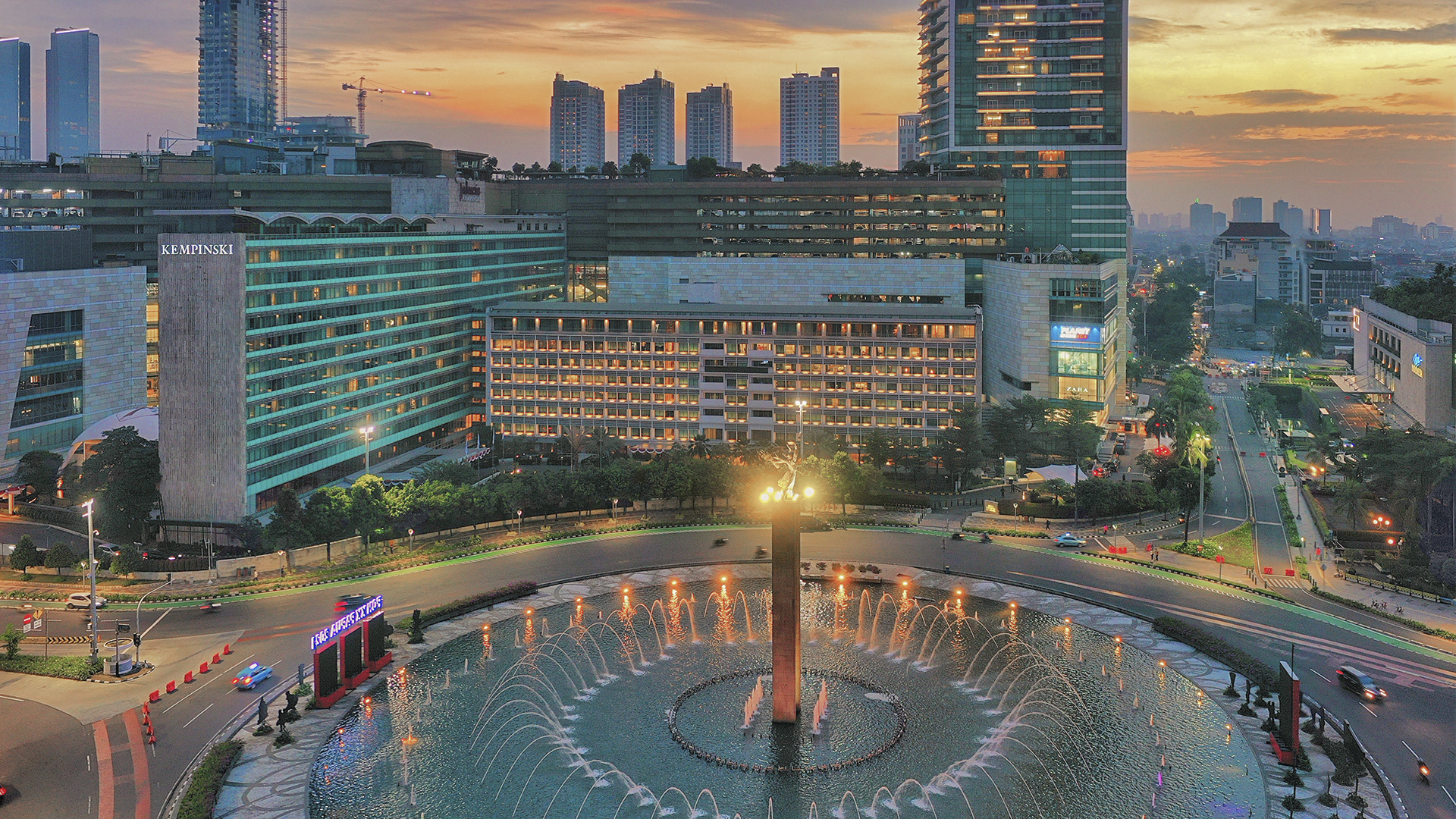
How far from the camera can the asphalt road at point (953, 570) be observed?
68812 mm

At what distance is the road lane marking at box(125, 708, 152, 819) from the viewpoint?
6075 cm

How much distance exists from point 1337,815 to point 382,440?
4717 inches

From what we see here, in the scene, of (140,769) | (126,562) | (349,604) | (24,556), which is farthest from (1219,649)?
(24,556)

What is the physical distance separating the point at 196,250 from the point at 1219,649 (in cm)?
10392

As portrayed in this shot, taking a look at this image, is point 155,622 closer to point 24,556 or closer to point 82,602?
point 82,602

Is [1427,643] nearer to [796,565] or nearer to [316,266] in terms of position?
[796,565]

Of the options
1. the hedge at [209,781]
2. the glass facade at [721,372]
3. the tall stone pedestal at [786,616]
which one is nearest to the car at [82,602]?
the hedge at [209,781]

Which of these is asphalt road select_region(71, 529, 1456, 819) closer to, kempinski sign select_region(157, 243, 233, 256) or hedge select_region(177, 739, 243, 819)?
hedge select_region(177, 739, 243, 819)

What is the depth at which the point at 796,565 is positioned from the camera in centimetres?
7106

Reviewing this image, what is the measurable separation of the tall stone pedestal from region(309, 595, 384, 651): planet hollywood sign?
28.6m

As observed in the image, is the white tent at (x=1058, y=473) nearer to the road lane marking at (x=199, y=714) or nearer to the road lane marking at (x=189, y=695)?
the road lane marking at (x=189, y=695)

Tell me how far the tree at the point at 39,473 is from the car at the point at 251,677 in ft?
227

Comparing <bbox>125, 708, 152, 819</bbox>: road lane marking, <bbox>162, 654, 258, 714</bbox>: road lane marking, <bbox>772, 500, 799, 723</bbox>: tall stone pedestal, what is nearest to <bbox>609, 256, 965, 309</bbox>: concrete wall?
<bbox>162, 654, 258, 714</bbox>: road lane marking

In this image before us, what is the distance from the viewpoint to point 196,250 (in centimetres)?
11850
